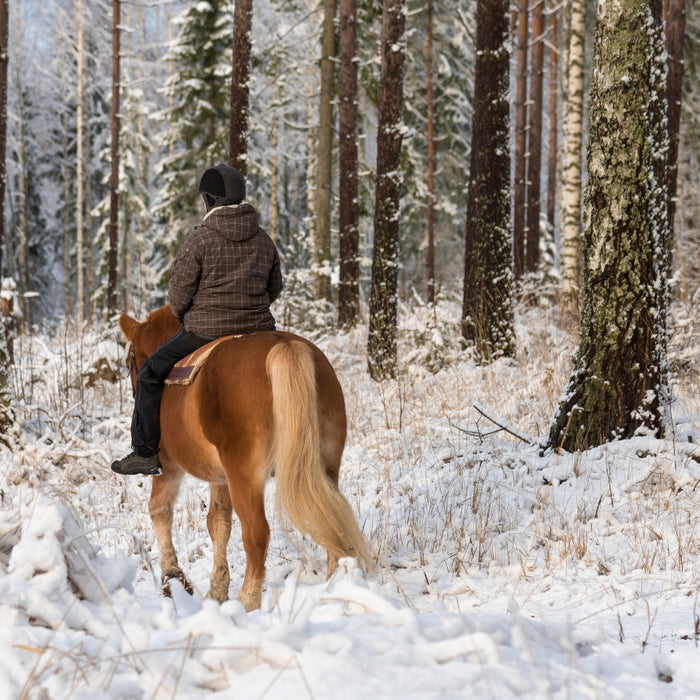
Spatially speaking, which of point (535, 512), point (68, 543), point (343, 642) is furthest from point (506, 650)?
point (535, 512)

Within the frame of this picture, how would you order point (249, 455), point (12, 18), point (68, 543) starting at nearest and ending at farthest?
point (68, 543) < point (249, 455) < point (12, 18)

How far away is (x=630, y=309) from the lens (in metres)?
5.66

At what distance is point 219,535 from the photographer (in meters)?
4.91

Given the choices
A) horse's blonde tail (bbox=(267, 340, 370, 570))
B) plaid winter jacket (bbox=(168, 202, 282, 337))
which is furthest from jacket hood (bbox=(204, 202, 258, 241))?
horse's blonde tail (bbox=(267, 340, 370, 570))

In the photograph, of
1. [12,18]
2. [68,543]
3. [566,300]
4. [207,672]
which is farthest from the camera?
[12,18]

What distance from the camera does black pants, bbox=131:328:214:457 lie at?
495cm

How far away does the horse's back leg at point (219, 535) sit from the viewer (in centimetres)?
468

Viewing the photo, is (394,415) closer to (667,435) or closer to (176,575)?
(667,435)

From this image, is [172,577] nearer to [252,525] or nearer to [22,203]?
[252,525]

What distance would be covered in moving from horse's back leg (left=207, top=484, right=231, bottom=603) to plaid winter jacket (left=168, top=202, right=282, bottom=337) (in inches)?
42.7

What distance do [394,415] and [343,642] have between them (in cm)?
607

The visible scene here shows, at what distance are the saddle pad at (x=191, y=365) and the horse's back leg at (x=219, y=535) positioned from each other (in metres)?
0.84

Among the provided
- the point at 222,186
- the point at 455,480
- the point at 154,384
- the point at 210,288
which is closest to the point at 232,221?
the point at 222,186

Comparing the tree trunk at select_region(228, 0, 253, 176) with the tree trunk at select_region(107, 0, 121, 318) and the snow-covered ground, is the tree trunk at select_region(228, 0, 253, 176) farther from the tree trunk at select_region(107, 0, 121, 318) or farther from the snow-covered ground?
the tree trunk at select_region(107, 0, 121, 318)
